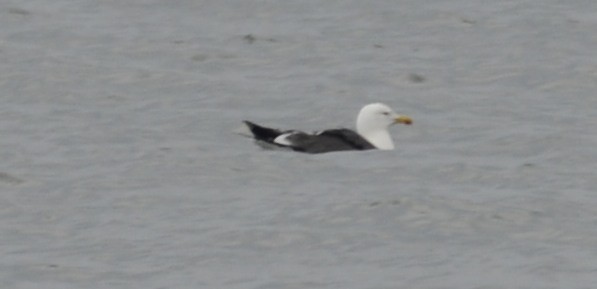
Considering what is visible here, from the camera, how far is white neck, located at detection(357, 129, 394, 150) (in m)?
23.8

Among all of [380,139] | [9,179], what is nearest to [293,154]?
[380,139]

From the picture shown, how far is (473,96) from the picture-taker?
25.8 m

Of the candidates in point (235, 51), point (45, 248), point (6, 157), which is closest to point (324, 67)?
point (235, 51)

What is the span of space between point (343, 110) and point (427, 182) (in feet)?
14.6

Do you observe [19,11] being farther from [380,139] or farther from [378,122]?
[380,139]

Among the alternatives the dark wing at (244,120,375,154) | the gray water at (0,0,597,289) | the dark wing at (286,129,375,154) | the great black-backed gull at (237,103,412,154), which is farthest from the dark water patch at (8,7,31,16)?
the dark wing at (286,129,375,154)

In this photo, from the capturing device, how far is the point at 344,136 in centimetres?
2327

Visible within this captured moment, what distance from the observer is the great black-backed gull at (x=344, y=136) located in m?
23.0

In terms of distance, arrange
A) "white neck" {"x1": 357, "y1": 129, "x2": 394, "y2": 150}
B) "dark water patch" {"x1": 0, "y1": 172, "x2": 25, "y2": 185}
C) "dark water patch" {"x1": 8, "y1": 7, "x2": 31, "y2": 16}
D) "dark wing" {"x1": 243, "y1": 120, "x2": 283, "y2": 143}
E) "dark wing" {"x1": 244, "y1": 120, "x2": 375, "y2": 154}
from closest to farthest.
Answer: "dark water patch" {"x1": 0, "y1": 172, "x2": 25, "y2": 185}, "dark wing" {"x1": 244, "y1": 120, "x2": 375, "y2": 154}, "dark wing" {"x1": 243, "y1": 120, "x2": 283, "y2": 143}, "white neck" {"x1": 357, "y1": 129, "x2": 394, "y2": 150}, "dark water patch" {"x1": 8, "y1": 7, "x2": 31, "y2": 16}

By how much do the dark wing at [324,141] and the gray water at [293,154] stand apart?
8.2 inches

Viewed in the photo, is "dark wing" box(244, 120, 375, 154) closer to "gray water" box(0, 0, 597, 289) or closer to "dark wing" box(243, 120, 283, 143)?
"dark wing" box(243, 120, 283, 143)

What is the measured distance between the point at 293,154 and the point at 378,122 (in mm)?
1468

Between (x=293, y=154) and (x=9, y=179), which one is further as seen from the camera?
(x=293, y=154)

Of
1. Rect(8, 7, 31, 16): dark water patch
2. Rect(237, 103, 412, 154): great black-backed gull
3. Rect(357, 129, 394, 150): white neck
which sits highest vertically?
Rect(237, 103, 412, 154): great black-backed gull
